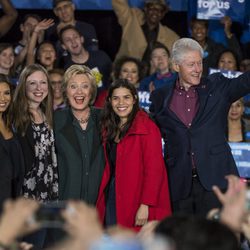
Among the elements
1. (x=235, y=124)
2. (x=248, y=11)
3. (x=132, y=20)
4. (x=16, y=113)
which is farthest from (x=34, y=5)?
(x=16, y=113)

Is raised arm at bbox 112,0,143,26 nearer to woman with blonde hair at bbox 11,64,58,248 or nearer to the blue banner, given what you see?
the blue banner

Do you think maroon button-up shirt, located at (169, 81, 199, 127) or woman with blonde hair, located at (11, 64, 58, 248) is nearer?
maroon button-up shirt, located at (169, 81, 199, 127)

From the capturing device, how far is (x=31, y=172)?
5754mm

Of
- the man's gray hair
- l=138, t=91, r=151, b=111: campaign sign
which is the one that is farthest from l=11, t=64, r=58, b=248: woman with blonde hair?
l=138, t=91, r=151, b=111: campaign sign

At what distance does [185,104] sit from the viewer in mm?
5598

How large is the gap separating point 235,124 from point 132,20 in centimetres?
195

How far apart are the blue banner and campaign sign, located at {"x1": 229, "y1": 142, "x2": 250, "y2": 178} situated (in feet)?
8.04

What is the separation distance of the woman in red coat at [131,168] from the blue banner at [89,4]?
337 centimetres

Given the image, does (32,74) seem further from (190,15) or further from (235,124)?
(190,15)

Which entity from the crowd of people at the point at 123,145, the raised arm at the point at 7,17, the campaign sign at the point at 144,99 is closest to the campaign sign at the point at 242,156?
the campaign sign at the point at 144,99

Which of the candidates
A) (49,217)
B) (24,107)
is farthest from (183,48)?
(49,217)

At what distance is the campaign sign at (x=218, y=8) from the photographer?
8398 millimetres

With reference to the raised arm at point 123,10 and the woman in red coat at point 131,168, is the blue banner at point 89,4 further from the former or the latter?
the woman in red coat at point 131,168

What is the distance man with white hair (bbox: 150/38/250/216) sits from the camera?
548cm
